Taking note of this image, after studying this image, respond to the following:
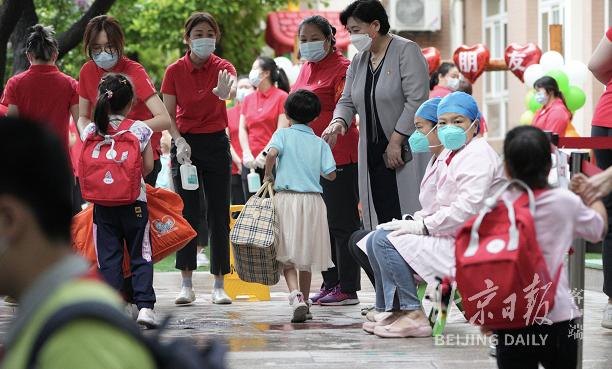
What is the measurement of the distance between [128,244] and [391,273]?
1.72 meters

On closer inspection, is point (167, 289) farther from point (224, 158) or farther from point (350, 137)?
point (350, 137)

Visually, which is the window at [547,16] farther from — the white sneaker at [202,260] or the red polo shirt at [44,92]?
the red polo shirt at [44,92]

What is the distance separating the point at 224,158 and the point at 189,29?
3.16 ft

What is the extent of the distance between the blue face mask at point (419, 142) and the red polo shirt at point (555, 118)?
19.9ft

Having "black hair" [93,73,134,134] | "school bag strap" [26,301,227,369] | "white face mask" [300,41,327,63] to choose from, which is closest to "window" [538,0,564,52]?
"white face mask" [300,41,327,63]

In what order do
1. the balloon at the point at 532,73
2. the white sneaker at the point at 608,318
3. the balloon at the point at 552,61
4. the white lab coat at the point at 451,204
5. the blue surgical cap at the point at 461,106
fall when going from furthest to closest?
the balloon at the point at 532,73 < the balloon at the point at 552,61 < the white sneaker at the point at 608,318 < the blue surgical cap at the point at 461,106 < the white lab coat at the point at 451,204

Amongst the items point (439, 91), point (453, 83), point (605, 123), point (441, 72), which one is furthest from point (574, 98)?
point (605, 123)

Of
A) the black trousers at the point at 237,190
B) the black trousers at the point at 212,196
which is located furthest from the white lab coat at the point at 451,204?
the black trousers at the point at 237,190

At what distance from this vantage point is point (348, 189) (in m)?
8.95

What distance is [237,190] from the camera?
14406 millimetres

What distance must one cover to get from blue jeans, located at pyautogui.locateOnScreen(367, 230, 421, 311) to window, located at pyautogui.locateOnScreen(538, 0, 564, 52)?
15.2m

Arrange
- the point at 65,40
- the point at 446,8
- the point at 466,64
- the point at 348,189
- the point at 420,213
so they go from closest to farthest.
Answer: the point at 420,213 → the point at 348,189 → the point at 65,40 → the point at 466,64 → the point at 446,8

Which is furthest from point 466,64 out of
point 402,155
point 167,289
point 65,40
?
point 402,155

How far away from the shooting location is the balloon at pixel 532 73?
55.4ft
